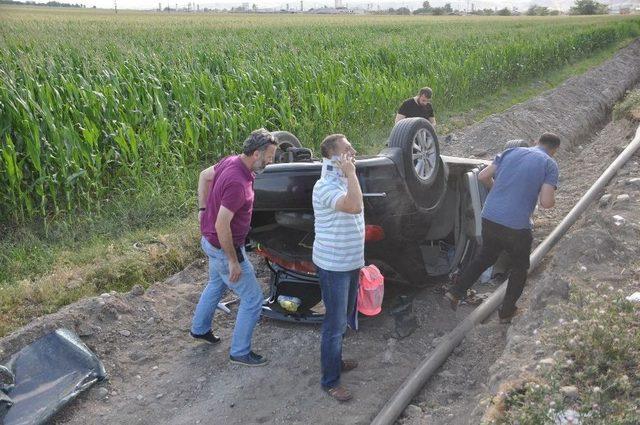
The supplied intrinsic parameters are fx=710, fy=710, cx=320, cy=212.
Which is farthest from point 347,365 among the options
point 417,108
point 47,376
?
point 417,108

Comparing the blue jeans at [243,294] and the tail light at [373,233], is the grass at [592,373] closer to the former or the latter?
the tail light at [373,233]

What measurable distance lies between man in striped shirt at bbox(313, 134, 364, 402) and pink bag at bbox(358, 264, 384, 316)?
9.3 inches

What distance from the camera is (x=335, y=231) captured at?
507cm

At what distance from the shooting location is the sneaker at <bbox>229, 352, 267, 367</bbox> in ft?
19.3

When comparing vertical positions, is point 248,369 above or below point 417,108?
below

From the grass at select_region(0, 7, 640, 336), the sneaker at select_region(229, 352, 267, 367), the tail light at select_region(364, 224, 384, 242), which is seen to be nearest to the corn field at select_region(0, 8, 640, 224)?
the grass at select_region(0, 7, 640, 336)

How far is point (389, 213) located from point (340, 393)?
1510 millimetres

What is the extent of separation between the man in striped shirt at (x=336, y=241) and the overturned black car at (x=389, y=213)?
0.57 m

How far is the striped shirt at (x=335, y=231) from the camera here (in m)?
5.02

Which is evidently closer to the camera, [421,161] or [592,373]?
[592,373]

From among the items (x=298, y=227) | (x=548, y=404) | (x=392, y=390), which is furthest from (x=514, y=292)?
(x=548, y=404)

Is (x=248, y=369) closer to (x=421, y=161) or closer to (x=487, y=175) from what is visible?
(x=421, y=161)

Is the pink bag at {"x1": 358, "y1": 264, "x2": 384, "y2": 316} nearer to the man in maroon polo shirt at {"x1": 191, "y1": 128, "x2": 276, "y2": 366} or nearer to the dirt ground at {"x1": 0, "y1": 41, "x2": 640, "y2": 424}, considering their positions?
the dirt ground at {"x1": 0, "y1": 41, "x2": 640, "y2": 424}

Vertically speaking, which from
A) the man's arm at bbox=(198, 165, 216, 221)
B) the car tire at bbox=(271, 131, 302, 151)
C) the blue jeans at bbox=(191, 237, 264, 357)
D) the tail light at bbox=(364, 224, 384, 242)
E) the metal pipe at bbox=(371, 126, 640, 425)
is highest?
the car tire at bbox=(271, 131, 302, 151)
